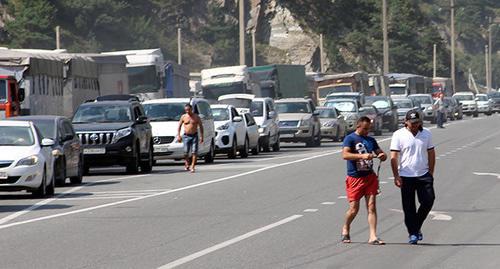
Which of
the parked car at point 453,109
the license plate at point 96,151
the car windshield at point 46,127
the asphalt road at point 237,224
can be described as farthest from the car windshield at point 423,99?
the car windshield at point 46,127

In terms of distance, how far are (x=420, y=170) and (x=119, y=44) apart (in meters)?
93.2

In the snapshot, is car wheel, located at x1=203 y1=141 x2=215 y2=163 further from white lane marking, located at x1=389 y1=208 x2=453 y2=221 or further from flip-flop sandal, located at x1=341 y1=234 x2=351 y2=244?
flip-flop sandal, located at x1=341 y1=234 x2=351 y2=244

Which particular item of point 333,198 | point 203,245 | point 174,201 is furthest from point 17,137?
point 203,245

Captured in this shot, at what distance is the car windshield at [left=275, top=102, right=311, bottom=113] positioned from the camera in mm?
51094

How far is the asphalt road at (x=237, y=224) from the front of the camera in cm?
1506

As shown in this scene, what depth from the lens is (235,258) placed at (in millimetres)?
15062

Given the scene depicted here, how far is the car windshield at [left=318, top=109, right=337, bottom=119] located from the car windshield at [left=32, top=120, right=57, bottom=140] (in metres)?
26.3

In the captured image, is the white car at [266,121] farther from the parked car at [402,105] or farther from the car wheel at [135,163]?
the parked car at [402,105]

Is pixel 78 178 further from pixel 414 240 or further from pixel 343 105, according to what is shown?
pixel 343 105

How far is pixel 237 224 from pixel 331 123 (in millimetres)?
35558

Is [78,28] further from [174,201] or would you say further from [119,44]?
[174,201]

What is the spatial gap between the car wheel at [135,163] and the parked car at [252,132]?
374 inches

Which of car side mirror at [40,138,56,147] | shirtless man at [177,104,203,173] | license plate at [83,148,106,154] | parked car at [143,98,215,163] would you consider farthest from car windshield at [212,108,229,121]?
car side mirror at [40,138,56,147]

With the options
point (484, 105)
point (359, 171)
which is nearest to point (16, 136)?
point (359, 171)
